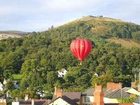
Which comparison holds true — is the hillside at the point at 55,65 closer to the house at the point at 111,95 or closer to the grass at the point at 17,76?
the grass at the point at 17,76

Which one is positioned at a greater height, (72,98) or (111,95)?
(111,95)

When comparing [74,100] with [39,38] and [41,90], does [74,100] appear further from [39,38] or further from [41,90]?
[39,38]

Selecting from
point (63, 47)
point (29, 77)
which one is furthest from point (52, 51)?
point (29, 77)

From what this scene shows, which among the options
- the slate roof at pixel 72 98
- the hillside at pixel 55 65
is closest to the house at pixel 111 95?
the slate roof at pixel 72 98

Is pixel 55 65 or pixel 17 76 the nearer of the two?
pixel 17 76

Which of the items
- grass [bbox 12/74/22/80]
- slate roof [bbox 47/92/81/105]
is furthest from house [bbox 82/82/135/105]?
grass [bbox 12/74/22/80]

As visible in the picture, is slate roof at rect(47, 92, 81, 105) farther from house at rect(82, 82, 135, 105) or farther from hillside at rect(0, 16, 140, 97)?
hillside at rect(0, 16, 140, 97)

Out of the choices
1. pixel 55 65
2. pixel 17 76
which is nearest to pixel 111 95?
pixel 17 76

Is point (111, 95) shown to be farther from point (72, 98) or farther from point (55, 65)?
point (55, 65)

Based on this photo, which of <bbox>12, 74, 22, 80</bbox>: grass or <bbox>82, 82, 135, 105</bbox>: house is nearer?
<bbox>82, 82, 135, 105</bbox>: house

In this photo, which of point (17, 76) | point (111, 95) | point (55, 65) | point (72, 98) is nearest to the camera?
point (72, 98)

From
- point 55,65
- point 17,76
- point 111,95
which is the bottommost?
point 17,76
